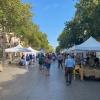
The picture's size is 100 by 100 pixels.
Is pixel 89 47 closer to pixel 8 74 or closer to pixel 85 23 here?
pixel 8 74

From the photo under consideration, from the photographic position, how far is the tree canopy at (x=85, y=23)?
3859cm

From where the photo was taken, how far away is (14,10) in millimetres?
28359

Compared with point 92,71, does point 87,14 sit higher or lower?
higher

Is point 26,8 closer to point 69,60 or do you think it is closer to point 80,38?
point 69,60

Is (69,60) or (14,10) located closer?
(69,60)

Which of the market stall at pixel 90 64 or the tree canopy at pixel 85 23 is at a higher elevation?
the tree canopy at pixel 85 23

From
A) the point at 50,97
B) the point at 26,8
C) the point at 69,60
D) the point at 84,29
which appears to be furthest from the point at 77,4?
the point at 50,97

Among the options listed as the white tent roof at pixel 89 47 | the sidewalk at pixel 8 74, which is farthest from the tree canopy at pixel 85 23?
the sidewalk at pixel 8 74

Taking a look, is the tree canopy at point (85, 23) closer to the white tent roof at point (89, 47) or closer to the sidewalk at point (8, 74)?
the white tent roof at point (89, 47)

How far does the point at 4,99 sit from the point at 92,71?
11750mm

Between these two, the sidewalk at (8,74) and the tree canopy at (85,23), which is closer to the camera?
the sidewalk at (8,74)

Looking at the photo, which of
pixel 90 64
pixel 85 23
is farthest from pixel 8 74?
pixel 85 23

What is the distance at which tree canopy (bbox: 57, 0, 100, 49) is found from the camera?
38.6 metres

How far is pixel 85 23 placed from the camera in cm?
4534
